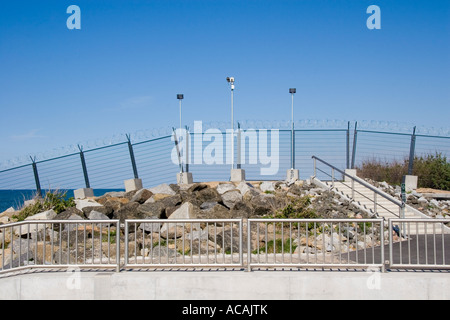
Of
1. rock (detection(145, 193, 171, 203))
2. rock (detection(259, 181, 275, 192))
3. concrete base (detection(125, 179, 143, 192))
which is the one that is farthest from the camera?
concrete base (detection(125, 179, 143, 192))

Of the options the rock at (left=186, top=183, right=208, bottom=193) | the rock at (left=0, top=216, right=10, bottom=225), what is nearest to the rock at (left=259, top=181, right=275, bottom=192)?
the rock at (left=186, top=183, right=208, bottom=193)

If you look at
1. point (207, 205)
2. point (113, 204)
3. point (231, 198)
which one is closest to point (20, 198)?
Result: point (113, 204)

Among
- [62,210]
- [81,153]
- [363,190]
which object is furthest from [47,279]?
[81,153]

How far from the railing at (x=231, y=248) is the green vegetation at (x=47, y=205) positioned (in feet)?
6.37

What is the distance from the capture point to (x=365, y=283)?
8328mm

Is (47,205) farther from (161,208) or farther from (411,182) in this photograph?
(411,182)

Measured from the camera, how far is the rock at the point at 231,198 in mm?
17842

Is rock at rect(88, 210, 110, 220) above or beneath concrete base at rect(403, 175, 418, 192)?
beneath

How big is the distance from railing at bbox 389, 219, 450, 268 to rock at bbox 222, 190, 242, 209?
222 inches

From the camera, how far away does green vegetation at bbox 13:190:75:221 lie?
706 inches

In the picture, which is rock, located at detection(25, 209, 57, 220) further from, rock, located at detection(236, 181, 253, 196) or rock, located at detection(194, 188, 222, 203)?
rock, located at detection(236, 181, 253, 196)

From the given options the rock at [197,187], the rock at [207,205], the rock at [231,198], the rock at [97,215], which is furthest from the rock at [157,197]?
the rock at [231,198]

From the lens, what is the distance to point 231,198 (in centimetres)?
1816
